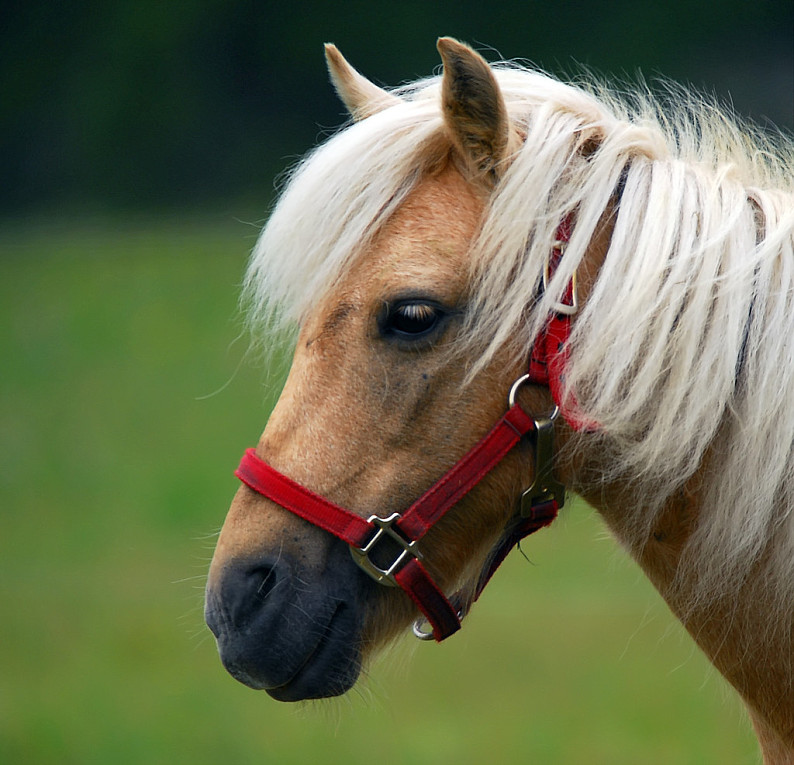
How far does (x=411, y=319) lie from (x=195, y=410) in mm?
8445

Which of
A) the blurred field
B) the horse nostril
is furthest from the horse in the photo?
the blurred field

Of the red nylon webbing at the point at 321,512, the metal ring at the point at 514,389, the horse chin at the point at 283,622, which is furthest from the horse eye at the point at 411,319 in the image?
the horse chin at the point at 283,622

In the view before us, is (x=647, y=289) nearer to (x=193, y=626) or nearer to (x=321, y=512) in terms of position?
(x=321, y=512)

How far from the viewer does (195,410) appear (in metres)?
9.72

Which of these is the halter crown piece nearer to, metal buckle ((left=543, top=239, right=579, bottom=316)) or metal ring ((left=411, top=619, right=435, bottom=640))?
metal buckle ((left=543, top=239, right=579, bottom=316))

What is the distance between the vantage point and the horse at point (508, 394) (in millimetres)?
1526

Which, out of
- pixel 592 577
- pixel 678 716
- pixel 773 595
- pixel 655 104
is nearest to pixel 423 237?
pixel 655 104

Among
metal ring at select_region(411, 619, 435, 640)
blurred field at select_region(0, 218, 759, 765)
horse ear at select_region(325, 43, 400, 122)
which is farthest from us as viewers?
blurred field at select_region(0, 218, 759, 765)

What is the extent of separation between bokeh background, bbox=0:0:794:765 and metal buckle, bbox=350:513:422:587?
268 mm

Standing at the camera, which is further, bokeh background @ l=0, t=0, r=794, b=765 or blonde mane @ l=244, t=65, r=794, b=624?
bokeh background @ l=0, t=0, r=794, b=765

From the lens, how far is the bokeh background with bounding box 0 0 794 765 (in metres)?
4.70

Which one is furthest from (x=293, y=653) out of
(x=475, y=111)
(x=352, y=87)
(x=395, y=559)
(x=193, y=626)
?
(x=193, y=626)

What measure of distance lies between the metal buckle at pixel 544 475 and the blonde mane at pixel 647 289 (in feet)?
0.25

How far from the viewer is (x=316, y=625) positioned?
1580 mm
